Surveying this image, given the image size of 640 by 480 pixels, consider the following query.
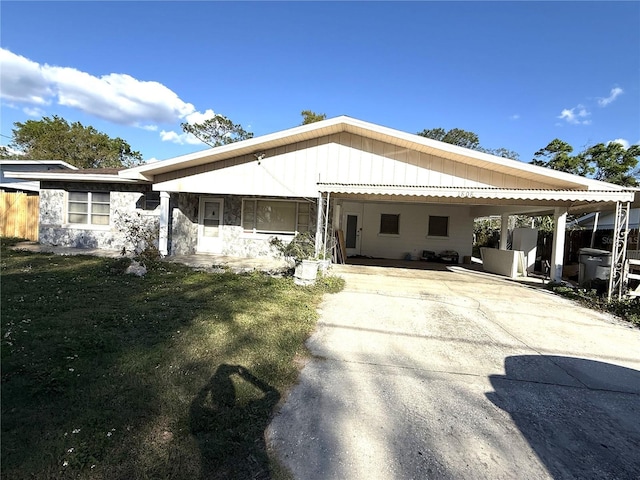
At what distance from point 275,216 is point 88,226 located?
6842mm

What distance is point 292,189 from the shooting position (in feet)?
31.6

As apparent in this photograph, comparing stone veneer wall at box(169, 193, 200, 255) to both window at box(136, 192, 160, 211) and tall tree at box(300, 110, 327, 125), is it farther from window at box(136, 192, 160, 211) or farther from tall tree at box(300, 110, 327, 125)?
tall tree at box(300, 110, 327, 125)

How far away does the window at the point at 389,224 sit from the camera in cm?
1466

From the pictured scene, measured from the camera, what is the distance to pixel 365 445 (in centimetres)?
224

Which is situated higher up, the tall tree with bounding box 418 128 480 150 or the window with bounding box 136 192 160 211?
the tall tree with bounding box 418 128 480 150

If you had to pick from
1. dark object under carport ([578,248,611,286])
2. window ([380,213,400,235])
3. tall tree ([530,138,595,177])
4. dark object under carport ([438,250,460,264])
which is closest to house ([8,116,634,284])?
dark object under carport ([578,248,611,286])

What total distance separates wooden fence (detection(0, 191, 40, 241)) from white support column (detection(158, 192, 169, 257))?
6.53m

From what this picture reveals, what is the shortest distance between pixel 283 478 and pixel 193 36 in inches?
500

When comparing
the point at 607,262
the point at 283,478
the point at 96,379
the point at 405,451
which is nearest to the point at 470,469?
the point at 405,451

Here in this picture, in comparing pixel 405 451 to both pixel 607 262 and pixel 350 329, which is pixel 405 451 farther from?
pixel 607 262

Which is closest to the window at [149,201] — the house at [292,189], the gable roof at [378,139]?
the house at [292,189]

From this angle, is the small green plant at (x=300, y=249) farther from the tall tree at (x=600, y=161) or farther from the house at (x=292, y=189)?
the tall tree at (x=600, y=161)

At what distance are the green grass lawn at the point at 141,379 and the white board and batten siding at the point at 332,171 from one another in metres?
4.87

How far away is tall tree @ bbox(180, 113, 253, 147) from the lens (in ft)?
97.1
